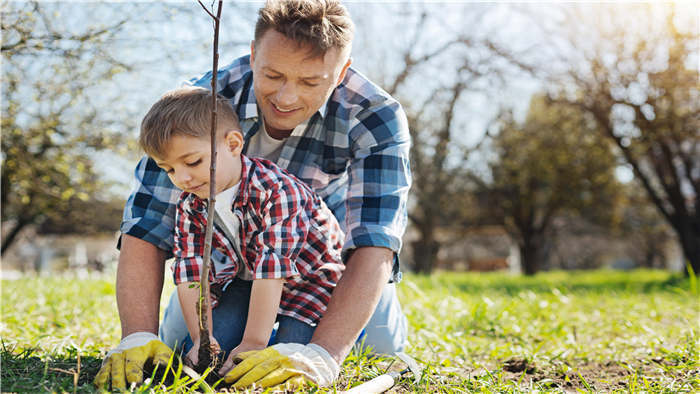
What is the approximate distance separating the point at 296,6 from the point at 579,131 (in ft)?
35.8

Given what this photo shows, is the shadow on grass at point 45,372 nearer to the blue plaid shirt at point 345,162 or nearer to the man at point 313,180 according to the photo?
the man at point 313,180

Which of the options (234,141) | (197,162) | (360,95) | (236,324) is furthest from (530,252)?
(197,162)

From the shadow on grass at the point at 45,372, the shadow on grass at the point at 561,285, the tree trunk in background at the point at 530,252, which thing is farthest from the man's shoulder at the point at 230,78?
the tree trunk in background at the point at 530,252

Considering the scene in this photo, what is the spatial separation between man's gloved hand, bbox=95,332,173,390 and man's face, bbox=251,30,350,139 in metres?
0.95

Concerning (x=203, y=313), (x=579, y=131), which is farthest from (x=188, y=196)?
(x=579, y=131)

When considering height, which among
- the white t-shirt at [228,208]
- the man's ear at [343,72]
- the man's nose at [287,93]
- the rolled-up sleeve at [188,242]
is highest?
the man's ear at [343,72]

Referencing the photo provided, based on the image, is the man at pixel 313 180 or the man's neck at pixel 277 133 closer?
the man at pixel 313 180

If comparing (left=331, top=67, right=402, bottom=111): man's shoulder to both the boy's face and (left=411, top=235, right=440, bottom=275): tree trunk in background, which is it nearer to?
the boy's face

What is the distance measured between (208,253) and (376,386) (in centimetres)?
68

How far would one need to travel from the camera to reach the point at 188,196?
6.68 ft

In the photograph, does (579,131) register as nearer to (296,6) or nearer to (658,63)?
(658,63)

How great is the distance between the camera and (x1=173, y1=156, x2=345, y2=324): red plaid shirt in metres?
1.89

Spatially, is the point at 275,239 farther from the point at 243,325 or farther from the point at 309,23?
the point at 309,23

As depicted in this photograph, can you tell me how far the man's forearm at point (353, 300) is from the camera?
1.87 meters
